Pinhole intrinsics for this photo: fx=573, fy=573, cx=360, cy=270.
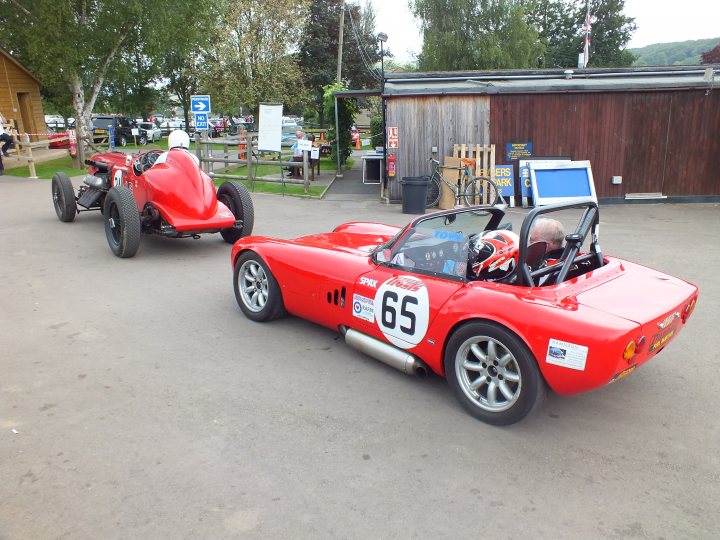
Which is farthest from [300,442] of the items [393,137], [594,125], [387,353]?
[594,125]

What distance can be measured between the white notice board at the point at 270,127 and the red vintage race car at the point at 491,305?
11.1m

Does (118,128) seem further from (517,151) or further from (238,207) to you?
(238,207)

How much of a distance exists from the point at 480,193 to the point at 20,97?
26.3 metres

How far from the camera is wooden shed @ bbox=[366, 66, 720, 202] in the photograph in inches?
535

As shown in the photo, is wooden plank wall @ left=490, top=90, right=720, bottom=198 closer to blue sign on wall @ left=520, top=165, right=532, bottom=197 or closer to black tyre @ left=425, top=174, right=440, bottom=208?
blue sign on wall @ left=520, top=165, right=532, bottom=197

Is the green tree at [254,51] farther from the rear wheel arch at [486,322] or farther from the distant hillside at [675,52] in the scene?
the distant hillside at [675,52]

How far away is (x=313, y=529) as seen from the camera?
9.27 feet

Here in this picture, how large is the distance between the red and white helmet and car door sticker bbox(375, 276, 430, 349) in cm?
41

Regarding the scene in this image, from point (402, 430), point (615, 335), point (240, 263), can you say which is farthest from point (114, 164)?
point (615, 335)

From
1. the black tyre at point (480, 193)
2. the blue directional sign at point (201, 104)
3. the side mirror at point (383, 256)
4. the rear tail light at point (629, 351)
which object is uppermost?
the blue directional sign at point (201, 104)

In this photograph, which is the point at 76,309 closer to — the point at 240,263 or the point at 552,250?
the point at 240,263

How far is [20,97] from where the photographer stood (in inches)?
1145

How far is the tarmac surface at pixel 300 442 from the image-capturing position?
2.90 metres

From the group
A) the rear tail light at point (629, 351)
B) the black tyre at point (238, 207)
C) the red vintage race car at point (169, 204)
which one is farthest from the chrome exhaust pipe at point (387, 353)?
the black tyre at point (238, 207)
